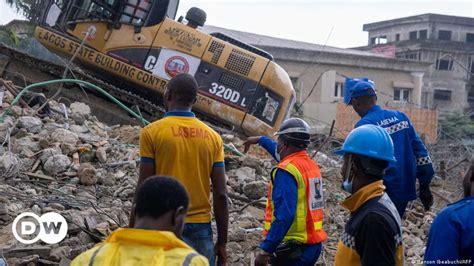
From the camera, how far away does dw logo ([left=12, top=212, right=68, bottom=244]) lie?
6469 millimetres

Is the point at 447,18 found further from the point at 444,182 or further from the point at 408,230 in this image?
the point at 408,230

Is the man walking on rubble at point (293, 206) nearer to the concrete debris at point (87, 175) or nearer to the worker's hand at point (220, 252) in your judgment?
the worker's hand at point (220, 252)

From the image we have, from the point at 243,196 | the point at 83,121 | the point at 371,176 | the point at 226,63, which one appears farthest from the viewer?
the point at 226,63

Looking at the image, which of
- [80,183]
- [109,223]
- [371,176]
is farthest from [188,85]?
[80,183]

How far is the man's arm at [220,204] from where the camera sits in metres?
4.59

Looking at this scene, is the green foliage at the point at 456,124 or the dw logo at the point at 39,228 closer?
the dw logo at the point at 39,228

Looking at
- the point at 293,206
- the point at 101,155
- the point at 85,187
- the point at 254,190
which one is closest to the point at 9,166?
the point at 85,187

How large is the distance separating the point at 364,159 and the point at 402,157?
7.54 feet

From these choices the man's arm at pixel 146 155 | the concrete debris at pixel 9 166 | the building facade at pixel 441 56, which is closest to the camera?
the man's arm at pixel 146 155

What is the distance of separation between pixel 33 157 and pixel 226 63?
19.6 ft

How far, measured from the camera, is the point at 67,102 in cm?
1467

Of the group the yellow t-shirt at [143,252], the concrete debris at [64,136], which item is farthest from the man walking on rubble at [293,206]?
the concrete debris at [64,136]

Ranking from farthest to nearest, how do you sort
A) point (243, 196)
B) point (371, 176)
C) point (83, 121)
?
point (83, 121) < point (243, 196) < point (371, 176)

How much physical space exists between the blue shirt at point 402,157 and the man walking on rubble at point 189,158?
149 cm
